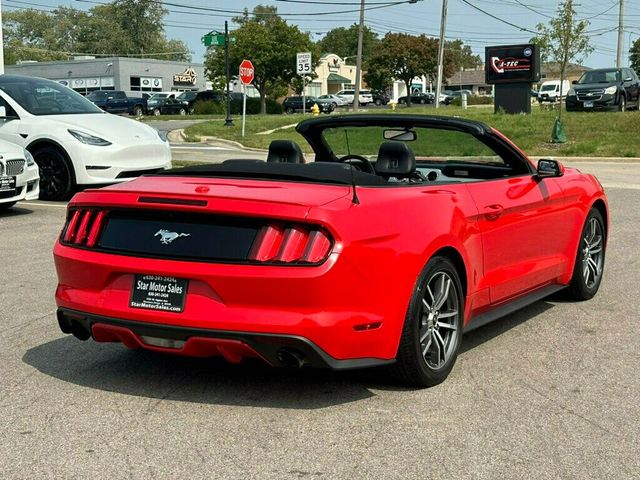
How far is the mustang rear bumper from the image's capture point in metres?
4.20

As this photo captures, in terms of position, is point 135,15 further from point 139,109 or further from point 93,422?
point 93,422

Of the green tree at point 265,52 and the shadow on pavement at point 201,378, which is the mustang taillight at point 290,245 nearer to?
the shadow on pavement at point 201,378

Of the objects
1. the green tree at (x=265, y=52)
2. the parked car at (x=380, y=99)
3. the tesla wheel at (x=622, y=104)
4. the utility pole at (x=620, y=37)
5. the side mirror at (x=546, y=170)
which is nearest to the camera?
the side mirror at (x=546, y=170)

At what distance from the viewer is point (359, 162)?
6102 millimetres

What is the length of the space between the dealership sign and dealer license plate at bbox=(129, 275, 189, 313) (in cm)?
8501

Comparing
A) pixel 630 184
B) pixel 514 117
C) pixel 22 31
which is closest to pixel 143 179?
pixel 630 184

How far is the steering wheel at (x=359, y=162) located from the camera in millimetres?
5992

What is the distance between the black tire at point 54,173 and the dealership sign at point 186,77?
76092mm

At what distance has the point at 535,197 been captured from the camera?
5988 millimetres

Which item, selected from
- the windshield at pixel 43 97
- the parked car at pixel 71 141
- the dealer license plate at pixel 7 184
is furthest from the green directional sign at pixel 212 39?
the dealer license plate at pixel 7 184

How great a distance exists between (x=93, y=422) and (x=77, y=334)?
2.18ft

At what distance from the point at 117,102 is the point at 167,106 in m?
4.38

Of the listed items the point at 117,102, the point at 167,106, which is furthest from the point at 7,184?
the point at 167,106

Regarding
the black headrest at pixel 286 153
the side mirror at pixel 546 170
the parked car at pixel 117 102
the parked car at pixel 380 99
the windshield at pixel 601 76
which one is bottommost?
the parked car at pixel 380 99
